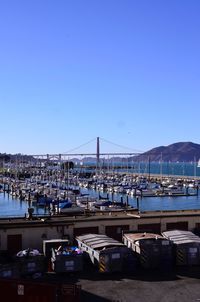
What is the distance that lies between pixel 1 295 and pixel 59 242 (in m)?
7.40

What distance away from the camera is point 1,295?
55.4ft

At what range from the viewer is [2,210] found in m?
75.9

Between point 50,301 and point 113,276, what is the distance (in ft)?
19.1

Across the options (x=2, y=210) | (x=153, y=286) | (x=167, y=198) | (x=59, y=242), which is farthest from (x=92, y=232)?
(x=167, y=198)

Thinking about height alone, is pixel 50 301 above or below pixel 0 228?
below

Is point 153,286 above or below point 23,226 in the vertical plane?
below

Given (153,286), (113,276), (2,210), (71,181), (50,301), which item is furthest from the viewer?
(71,181)

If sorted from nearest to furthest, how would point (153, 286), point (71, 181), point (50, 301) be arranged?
point (50, 301)
point (153, 286)
point (71, 181)

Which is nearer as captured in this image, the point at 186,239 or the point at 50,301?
the point at 50,301

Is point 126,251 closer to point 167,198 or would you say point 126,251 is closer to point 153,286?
point 153,286

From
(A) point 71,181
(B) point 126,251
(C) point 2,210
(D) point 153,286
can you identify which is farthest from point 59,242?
(A) point 71,181

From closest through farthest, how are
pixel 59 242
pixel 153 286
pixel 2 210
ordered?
pixel 153 286
pixel 59 242
pixel 2 210

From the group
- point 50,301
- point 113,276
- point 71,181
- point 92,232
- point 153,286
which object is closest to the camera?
point 50,301

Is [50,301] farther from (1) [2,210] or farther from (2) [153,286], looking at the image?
(1) [2,210]
